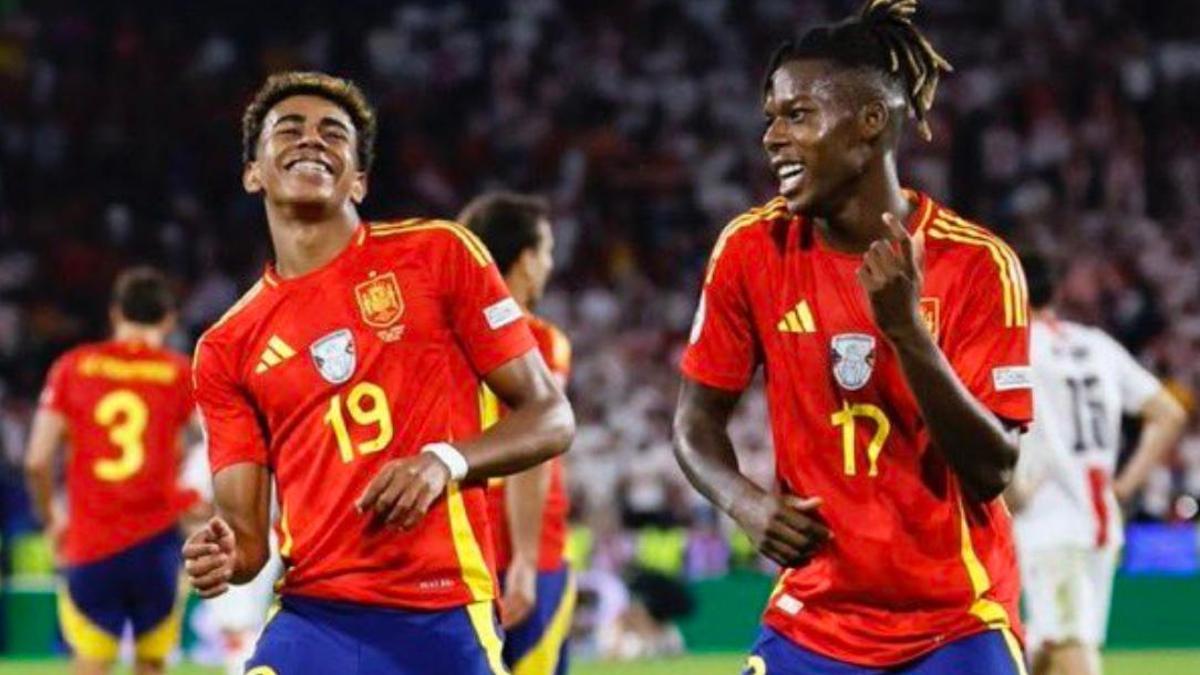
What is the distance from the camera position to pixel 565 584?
9023 mm

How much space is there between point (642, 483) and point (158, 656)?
741cm

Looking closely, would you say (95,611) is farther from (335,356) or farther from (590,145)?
(590,145)

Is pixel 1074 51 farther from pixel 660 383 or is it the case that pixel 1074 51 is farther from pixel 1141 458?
pixel 1141 458

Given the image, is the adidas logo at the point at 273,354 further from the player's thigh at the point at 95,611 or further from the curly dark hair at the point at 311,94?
the player's thigh at the point at 95,611

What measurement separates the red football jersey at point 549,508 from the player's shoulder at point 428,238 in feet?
7.30

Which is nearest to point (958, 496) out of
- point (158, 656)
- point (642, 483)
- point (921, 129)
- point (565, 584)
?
point (921, 129)

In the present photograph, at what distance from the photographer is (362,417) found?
18.0 ft

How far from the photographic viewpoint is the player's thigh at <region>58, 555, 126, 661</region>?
11.8m

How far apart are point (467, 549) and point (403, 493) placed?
42 centimetres

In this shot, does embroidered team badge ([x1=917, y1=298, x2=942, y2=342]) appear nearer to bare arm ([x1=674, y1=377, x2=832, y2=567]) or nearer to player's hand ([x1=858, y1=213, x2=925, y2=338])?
player's hand ([x1=858, y1=213, x2=925, y2=338])

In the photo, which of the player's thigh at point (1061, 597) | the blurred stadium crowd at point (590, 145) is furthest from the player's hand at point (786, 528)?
the blurred stadium crowd at point (590, 145)

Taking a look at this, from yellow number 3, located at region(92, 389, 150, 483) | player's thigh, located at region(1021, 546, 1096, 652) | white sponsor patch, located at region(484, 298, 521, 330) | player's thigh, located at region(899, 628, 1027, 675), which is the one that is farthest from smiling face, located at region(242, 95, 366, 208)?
yellow number 3, located at region(92, 389, 150, 483)

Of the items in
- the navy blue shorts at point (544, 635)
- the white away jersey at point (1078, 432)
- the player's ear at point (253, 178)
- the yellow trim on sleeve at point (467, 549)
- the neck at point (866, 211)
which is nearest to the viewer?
the neck at point (866, 211)

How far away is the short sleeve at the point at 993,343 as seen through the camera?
16.9ft
